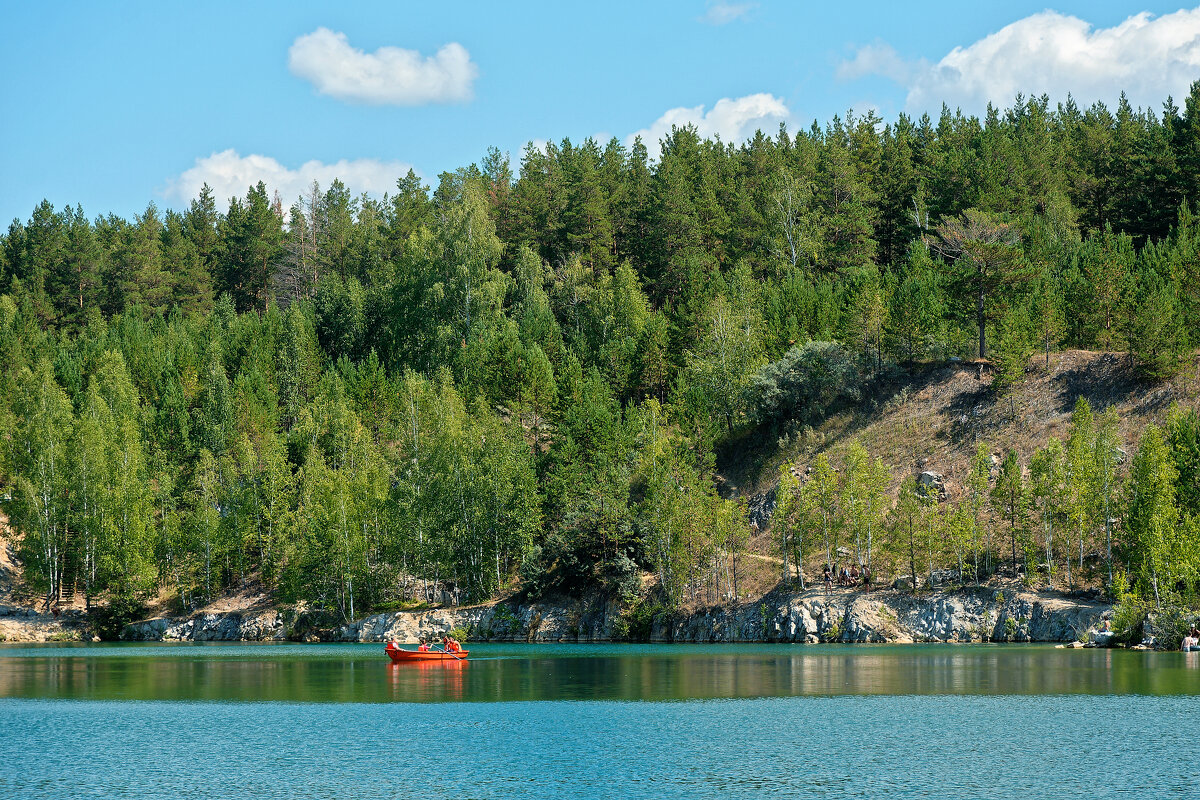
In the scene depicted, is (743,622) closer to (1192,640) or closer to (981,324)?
(1192,640)

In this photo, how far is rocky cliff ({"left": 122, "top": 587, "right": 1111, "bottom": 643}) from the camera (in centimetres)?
7062

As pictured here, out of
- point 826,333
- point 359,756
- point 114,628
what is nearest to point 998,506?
point 826,333

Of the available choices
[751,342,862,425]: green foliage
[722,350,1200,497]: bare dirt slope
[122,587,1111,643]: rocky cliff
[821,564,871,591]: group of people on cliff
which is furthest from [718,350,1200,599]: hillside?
[122,587,1111,643]: rocky cliff

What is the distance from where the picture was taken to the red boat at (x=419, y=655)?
7038 centimetres

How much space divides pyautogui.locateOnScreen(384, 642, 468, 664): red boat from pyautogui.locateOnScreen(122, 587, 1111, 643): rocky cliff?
17470 millimetres

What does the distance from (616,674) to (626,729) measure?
18.3 metres

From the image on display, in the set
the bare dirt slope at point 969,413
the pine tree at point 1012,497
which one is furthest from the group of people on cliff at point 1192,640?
the bare dirt slope at point 969,413

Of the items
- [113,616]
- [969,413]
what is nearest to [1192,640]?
[969,413]

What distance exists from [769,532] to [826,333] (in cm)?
2395

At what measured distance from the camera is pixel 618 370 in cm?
11444

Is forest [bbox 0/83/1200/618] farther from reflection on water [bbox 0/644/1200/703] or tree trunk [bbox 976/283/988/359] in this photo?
reflection on water [bbox 0/644/1200/703]

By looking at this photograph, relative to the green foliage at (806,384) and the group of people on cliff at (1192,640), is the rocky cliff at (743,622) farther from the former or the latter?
the green foliage at (806,384)

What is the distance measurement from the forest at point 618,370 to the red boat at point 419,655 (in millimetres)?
17979

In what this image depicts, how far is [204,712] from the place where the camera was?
4500 cm
